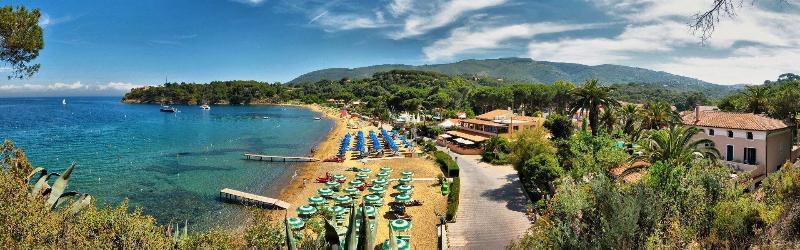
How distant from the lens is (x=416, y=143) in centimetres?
5416

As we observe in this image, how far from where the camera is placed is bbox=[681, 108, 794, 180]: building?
24.2 m

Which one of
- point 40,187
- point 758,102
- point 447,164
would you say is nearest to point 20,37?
point 40,187

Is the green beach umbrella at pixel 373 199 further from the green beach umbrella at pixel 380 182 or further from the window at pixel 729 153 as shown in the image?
the window at pixel 729 153

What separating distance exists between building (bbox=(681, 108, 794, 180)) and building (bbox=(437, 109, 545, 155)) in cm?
1968

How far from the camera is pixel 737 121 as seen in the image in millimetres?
25391

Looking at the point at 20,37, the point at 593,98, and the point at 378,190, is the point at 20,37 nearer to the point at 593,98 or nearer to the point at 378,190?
the point at 378,190


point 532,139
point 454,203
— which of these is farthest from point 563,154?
point 454,203

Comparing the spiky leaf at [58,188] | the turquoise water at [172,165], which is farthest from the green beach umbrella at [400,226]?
the spiky leaf at [58,188]

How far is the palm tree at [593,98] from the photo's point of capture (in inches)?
1278

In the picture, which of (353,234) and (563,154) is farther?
(563,154)

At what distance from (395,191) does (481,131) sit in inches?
894

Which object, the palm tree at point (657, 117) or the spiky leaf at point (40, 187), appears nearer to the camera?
the spiky leaf at point (40, 187)

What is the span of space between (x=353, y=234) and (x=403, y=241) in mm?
12868

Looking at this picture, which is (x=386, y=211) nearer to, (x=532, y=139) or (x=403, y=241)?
(x=403, y=241)
